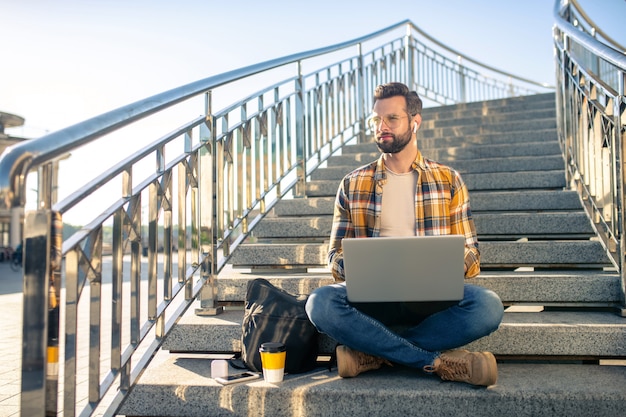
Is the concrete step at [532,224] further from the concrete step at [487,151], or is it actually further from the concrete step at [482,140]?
the concrete step at [482,140]

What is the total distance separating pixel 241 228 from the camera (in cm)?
308

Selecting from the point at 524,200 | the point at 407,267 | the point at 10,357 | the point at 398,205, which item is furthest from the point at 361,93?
the point at 407,267

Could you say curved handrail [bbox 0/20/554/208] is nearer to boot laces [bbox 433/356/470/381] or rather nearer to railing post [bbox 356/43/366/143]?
boot laces [bbox 433/356/470/381]

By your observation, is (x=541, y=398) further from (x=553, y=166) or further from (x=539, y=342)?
(x=553, y=166)

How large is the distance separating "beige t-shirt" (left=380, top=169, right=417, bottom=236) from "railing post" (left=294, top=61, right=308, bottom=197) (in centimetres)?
159

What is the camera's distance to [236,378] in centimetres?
196

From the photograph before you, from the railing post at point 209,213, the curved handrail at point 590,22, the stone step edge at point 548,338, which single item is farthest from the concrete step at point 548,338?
the curved handrail at point 590,22

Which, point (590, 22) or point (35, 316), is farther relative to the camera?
point (590, 22)

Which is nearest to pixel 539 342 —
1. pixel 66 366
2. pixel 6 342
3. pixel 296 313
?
pixel 296 313

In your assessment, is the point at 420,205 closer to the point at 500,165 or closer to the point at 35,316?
the point at 35,316

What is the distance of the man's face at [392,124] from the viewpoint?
237 cm

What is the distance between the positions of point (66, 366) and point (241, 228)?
1.51 m

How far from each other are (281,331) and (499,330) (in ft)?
2.59

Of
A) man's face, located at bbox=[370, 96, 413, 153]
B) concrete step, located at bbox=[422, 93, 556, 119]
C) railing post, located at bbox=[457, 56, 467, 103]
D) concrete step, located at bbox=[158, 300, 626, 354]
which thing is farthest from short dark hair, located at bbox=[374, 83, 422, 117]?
railing post, located at bbox=[457, 56, 467, 103]
